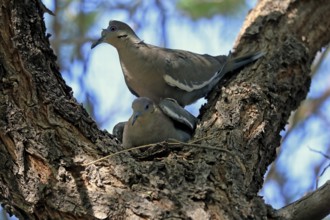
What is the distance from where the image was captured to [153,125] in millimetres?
4324

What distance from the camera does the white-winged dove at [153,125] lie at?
4.30m

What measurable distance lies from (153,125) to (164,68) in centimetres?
61

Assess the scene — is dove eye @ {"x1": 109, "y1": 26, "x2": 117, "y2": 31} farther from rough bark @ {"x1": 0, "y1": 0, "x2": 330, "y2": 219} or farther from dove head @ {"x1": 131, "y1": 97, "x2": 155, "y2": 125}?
rough bark @ {"x1": 0, "y1": 0, "x2": 330, "y2": 219}

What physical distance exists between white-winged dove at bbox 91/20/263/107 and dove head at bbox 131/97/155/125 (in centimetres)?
41

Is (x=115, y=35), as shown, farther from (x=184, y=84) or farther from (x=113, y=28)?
(x=184, y=84)

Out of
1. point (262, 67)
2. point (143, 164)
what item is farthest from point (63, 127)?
point (262, 67)

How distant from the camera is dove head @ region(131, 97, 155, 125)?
430 cm

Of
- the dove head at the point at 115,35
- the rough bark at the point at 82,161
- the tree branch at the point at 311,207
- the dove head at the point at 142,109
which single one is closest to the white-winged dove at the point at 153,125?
the dove head at the point at 142,109

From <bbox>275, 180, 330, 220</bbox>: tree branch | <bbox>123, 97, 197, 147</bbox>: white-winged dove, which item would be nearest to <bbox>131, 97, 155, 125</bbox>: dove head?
<bbox>123, 97, 197, 147</bbox>: white-winged dove

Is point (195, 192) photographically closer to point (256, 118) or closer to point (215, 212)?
point (215, 212)

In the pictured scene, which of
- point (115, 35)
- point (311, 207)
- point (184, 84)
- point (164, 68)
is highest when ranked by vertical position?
point (115, 35)

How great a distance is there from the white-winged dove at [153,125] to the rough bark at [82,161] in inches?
13.9

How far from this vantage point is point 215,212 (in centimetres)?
302

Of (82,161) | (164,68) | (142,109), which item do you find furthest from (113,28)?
(82,161)
